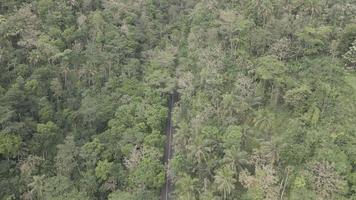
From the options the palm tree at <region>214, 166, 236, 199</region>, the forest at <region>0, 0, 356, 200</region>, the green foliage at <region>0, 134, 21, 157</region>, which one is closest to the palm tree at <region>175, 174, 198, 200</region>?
the forest at <region>0, 0, 356, 200</region>

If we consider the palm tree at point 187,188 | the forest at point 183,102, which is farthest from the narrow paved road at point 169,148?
the palm tree at point 187,188

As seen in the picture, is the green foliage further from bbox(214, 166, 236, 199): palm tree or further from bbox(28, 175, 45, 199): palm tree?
bbox(214, 166, 236, 199): palm tree

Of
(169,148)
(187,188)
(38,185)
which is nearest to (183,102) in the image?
(169,148)

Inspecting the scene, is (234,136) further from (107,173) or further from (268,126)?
(107,173)

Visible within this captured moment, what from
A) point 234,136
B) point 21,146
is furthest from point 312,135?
point 21,146

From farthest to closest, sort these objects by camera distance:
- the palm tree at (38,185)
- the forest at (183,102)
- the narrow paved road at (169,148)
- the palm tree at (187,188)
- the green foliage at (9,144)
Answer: the narrow paved road at (169,148) → the green foliage at (9,144) → the palm tree at (38,185) → the forest at (183,102) → the palm tree at (187,188)

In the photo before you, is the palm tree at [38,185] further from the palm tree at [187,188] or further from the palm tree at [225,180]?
the palm tree at [225,180]
